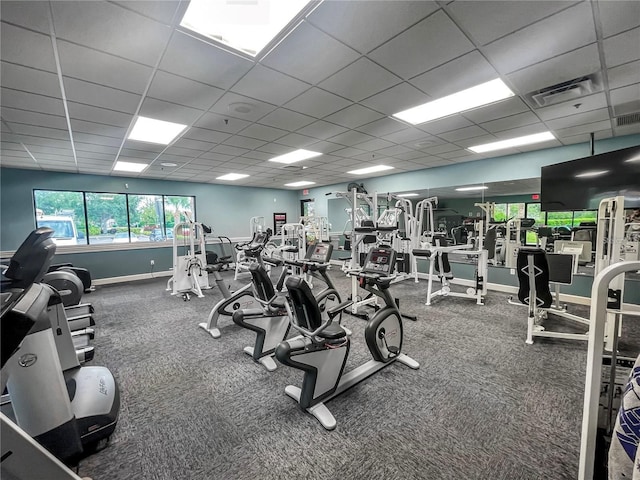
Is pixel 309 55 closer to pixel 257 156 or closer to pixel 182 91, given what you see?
pixel 182 91

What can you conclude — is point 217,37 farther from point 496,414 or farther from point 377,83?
point 496,414

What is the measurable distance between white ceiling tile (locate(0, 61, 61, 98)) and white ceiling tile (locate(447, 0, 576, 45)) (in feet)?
11.3

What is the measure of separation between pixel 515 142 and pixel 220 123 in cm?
492

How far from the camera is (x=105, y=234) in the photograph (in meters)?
7.07

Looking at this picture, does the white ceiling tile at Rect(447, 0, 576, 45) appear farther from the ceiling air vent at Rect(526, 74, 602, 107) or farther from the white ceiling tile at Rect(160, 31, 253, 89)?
the white ceiling tile at Rect(160, 31, 253, 89)

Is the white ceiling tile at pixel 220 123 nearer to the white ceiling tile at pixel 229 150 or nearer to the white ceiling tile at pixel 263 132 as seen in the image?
the white ceiling tile at pixel 263 132

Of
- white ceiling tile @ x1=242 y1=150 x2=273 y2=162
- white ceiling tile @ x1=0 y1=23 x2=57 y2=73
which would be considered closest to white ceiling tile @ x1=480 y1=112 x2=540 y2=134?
white ceiling tile @ x1=242 y1=150 x2=273 y2=162

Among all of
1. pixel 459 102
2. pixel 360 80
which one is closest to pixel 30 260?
pixel 360 80

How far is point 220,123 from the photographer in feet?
12.1

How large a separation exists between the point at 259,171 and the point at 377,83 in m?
4.69

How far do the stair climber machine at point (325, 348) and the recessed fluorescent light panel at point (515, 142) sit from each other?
3.74 metres

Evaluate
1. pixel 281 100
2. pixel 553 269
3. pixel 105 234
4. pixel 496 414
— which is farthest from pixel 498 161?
pixel 105 234

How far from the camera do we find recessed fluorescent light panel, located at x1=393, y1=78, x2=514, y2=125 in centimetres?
284

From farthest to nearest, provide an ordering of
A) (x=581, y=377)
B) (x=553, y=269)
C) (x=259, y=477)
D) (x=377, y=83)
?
1. (x=553, y=269)
2. (x=377, y=83)
3. (x=581, y=377)
4. (x=259, y=477)
